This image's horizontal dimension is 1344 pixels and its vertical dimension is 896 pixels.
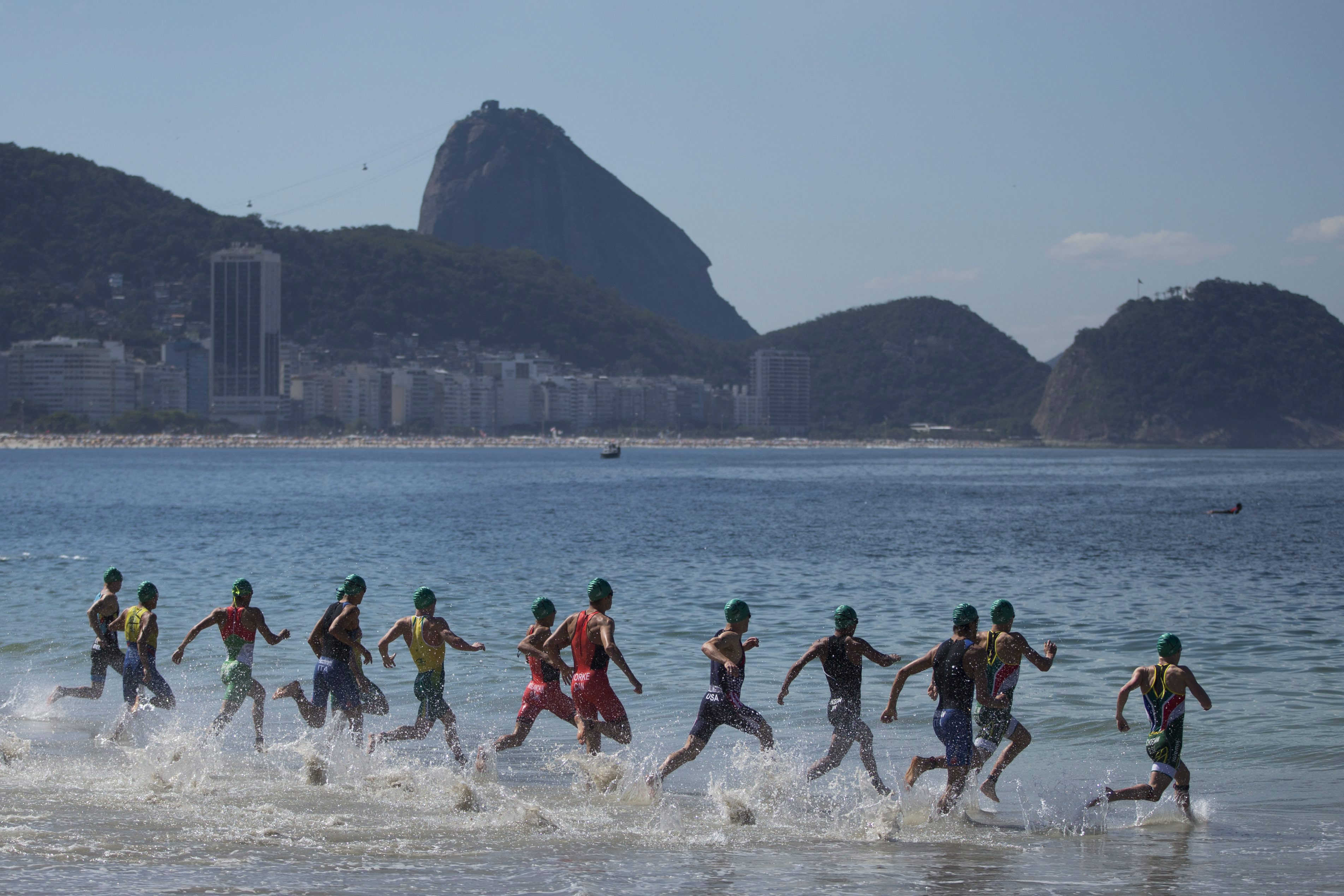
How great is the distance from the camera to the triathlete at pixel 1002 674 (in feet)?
31.4

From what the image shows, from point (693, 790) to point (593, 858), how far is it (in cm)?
242

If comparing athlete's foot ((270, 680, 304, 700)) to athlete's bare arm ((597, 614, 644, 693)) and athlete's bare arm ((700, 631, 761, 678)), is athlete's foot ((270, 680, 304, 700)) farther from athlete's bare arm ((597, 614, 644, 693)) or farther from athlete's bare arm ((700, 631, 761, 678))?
athlete's bare arm ((700, 631, 761, 678))

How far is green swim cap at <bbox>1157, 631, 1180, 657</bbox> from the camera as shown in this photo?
9.52 meters

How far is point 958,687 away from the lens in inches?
378

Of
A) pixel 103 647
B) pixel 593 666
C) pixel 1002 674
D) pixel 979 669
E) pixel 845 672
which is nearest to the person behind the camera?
pixel 979 669

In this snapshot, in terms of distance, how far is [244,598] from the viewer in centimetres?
1163

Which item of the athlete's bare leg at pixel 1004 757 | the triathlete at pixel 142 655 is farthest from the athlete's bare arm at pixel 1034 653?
the triathlete at pixel 142 655

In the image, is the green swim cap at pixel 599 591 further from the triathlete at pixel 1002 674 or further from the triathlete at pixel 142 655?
the triathlete at pixel 142 655

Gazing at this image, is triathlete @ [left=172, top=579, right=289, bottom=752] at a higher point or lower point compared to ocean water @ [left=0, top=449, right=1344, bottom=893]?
higher

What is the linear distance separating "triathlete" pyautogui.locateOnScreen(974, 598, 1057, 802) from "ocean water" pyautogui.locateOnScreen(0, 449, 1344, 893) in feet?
1.84

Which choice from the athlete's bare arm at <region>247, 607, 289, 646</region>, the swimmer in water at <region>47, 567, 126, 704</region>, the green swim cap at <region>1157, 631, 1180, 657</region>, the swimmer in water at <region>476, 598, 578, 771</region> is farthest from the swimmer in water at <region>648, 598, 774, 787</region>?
the swimmer in water at <region>47, 567, 126, 704</region>

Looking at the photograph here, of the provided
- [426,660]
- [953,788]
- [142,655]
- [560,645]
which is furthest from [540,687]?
[142,655]

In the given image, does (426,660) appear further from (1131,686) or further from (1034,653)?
(1131,686)

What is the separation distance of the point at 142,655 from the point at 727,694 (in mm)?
5660
